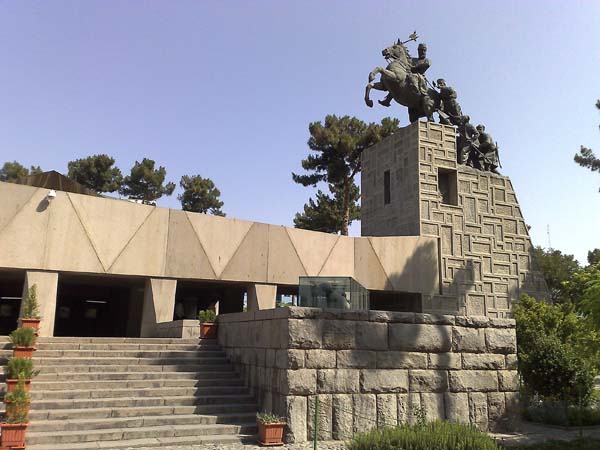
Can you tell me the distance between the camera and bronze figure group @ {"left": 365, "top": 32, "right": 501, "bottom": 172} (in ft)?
77.0

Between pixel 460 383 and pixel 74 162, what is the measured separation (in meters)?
40.0

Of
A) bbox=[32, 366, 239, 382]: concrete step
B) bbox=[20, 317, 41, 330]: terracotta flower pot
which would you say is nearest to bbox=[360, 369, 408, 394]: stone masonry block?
bbox=[32, 366, 239, 382]: concrete step

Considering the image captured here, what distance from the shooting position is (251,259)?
61.7 ft

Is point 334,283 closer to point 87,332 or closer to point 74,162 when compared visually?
point 87,332

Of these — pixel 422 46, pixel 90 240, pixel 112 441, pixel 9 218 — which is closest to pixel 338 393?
pixel 112 441

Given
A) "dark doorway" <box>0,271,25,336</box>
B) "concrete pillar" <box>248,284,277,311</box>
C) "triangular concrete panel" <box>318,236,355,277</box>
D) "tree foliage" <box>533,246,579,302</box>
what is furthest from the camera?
"tree foliage" <box>533,246,579,302</box>

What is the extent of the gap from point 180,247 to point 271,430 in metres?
10.2

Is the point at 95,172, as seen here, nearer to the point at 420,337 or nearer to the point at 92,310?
the point at 92,310

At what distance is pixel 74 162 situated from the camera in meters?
42.4

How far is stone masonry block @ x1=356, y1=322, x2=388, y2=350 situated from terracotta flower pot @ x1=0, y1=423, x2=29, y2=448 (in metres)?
5.63

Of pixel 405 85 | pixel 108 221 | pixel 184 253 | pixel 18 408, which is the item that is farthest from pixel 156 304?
pixel 405 85

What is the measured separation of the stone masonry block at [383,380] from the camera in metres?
9.45

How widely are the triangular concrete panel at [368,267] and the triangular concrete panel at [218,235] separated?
15.6 ft

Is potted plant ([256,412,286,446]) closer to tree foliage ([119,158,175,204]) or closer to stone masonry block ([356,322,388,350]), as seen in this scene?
stone masonry block ([356,322,388,350])
